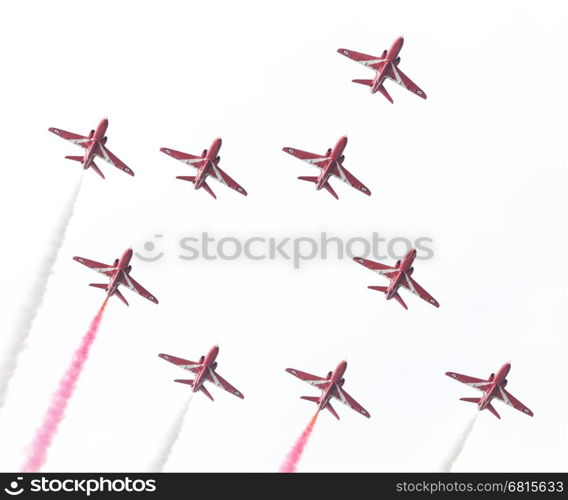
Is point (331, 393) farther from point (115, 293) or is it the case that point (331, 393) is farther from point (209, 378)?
point (115, 293)

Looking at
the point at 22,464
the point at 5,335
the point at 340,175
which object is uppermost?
the point at 340,175

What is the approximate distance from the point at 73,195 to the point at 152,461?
30.5 meters

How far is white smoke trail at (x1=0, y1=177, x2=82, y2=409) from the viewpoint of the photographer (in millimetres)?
151525

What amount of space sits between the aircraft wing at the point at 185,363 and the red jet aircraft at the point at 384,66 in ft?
118

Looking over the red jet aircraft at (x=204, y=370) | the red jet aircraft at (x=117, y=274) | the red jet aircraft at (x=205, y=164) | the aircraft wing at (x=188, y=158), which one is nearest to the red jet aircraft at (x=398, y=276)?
the red jet aircraft at (x=204, y=370)

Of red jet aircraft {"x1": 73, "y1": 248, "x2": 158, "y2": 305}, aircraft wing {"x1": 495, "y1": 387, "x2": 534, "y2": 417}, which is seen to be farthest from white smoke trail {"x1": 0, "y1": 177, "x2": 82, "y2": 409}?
aircraft wing {"x1": 495, "y1": 387, "x2": 534, "y2": 417}

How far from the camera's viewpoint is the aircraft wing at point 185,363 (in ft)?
510

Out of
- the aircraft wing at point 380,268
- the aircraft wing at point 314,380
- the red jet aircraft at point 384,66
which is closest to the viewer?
the aircraft wing at point 314,380

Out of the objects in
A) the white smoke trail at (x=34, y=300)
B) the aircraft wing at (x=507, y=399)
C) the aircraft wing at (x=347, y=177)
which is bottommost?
the white smoke trail at (x=34, y=300)

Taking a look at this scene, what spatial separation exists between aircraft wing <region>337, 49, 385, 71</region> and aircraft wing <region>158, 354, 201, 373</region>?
38618mm

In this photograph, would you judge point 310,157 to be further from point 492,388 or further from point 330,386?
point 492,388

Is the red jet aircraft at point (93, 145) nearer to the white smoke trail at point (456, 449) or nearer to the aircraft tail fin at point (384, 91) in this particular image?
the aircraft tail fin at point (384, 91)

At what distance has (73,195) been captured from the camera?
→ 158m
